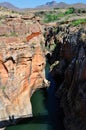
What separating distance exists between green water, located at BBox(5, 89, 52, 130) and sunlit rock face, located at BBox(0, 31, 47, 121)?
82 cm

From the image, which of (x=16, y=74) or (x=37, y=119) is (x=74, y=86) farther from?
(x=16, y=74)

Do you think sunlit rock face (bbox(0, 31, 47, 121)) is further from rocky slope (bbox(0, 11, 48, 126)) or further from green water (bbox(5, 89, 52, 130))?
green water (bbox(5, 89, 52, 130))

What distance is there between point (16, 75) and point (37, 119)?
16.3ft

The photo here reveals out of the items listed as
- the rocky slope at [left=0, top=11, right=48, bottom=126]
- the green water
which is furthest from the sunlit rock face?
the green water

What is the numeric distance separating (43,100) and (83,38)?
8.86 meters

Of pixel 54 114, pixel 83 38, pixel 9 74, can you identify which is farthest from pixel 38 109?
pixel 83 38

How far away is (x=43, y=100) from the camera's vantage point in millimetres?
39812

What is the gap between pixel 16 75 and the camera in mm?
31828

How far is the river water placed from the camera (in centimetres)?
3167

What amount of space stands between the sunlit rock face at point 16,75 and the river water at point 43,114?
0.95 m

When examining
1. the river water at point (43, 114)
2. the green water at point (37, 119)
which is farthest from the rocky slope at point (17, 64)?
the river water at point (43, 114)

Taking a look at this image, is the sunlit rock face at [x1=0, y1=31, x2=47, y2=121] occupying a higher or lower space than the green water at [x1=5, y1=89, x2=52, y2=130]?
higher

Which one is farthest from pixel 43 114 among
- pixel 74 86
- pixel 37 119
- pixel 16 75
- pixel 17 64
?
pixel 17 64

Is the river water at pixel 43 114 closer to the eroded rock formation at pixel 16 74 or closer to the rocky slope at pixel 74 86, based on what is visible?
the eroded rock formation at pixel 16 74
